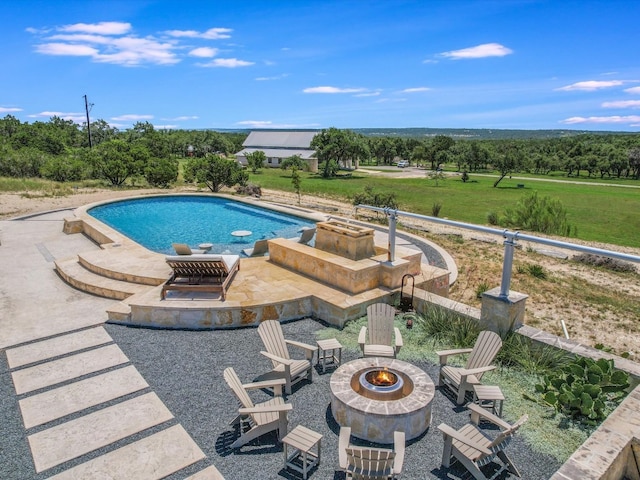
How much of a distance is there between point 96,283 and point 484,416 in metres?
8.41

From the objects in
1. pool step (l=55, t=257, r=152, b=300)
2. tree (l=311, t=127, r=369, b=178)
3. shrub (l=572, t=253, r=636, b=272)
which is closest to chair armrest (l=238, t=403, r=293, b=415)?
pool step (l=55, t=257, r=152, b=300)

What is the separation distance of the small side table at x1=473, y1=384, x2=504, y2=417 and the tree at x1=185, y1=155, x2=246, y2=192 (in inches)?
958

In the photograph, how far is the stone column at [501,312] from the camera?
20.9 feet

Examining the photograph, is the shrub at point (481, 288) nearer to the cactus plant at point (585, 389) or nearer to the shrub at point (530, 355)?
the shrub at point (530, 355)

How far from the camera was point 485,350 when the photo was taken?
221 inches

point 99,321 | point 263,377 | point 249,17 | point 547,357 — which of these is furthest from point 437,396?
point 249,17

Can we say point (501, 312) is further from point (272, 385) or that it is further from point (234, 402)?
point (234, 402)

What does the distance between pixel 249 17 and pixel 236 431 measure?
20.1m

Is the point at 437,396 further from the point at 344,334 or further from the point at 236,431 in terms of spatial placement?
the point at 236,431

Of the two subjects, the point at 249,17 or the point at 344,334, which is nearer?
the point at 344,334

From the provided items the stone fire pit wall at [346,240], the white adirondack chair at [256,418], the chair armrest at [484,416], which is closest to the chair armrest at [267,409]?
the white adirondack chair at [256,418]

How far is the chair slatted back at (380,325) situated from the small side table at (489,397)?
1588 millimetres

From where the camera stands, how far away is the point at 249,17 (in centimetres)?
1975

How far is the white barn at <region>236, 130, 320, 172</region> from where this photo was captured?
6600 cm
